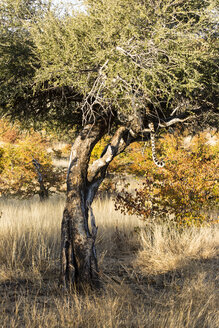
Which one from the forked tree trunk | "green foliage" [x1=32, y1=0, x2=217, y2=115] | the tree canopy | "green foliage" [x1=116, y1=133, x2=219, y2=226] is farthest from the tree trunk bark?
"green foliage" [x1=116, y1=133, x2=219, y2=226]

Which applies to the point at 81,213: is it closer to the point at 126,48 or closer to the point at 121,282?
the point at 121,282

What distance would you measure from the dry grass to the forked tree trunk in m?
0.35

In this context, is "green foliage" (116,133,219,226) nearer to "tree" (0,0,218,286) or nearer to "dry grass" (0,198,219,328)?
"dry grass" (0,198,219,328)

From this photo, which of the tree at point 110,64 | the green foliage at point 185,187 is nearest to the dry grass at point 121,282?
the green foliage at point 185,187

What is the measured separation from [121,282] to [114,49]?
388 cm

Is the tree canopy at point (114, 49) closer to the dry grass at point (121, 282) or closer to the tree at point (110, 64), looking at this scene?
the tree at point (110, 64)

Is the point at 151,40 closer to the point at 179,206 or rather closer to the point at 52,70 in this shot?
the point at 52,70

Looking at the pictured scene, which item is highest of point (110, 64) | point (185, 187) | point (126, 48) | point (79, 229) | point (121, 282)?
point (126, 48)

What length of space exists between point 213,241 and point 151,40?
5.67 m

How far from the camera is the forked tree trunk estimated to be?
571 cm

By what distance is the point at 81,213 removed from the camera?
600cm

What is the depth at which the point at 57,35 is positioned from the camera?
5.44 m

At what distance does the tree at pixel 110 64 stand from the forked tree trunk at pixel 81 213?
17mm

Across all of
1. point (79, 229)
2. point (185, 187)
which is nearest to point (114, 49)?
point (79, 229)
